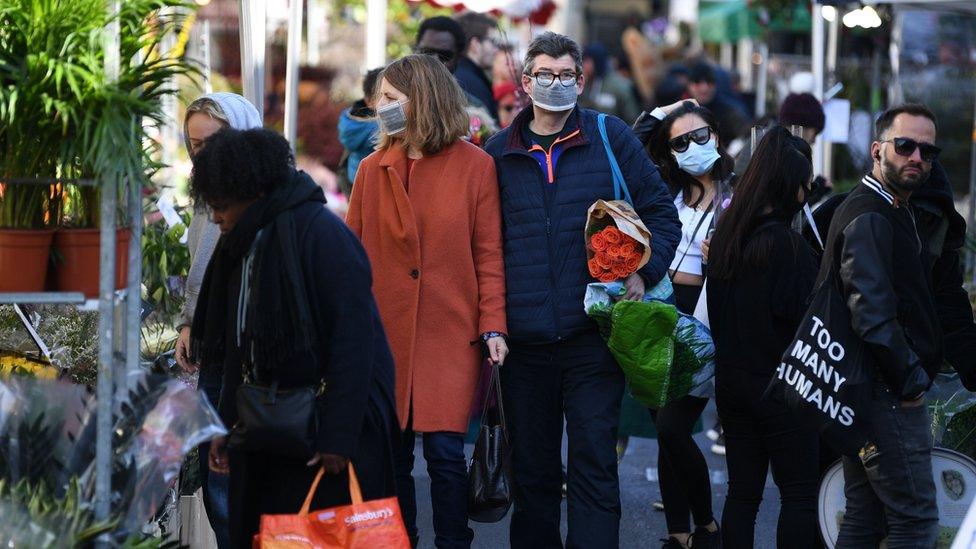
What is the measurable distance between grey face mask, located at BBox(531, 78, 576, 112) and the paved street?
2.02 m

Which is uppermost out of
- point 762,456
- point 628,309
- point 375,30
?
point 375,30

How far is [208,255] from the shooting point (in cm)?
487

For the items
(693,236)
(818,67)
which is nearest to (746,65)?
(818,67)

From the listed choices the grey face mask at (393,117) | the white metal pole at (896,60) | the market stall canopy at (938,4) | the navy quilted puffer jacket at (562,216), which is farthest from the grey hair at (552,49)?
the white metal pole at (896,60)

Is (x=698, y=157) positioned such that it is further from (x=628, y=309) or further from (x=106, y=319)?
(x=106, y=319)

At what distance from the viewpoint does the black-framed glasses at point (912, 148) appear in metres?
4.62

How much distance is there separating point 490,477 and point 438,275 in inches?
28.5

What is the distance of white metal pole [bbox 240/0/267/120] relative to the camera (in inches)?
242

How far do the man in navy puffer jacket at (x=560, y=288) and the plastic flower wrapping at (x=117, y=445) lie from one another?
1.58 m

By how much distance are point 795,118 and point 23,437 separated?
15.3 feet

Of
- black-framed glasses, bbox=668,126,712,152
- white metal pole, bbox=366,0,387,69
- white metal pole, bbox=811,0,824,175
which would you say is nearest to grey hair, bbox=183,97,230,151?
black-framed glasses, bbox=668,126,712,152

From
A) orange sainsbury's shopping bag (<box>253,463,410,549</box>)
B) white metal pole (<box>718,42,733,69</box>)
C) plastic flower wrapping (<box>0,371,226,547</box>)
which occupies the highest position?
white metal pole (<box>718,42,733,69</box>)

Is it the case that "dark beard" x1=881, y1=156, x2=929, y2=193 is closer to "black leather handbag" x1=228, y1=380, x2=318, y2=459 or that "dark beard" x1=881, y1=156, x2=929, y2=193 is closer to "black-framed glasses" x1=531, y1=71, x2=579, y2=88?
"black-framed glasses" x1=531, y1=71, x2=579, y2=88

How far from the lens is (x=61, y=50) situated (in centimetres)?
338
